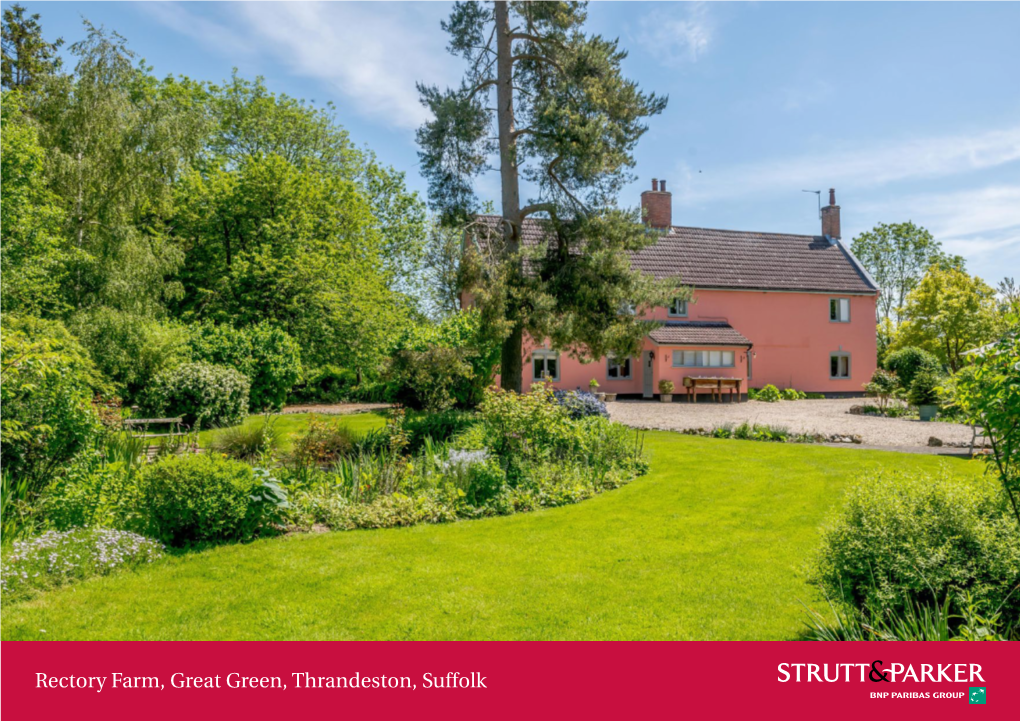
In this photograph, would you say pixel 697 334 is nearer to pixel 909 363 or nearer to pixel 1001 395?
pixel 909 363

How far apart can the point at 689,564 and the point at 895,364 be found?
21.8 metres

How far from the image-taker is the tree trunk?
44.7ft

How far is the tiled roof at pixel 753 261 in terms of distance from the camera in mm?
29906

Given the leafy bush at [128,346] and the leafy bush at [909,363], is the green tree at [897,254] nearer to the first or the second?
the leafy bush at [909,363]

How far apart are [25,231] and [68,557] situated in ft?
38.0

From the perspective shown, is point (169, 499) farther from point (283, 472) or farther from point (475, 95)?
point (475, 95)

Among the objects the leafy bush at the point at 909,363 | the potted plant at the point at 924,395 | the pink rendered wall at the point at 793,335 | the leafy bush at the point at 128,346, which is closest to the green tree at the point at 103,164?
the leafy bush at the point at 128,346

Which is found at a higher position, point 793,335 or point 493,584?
point 793,335

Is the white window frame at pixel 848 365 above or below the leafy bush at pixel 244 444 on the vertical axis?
above

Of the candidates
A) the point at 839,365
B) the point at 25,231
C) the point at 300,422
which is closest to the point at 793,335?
the point at 839,365

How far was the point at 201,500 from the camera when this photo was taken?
6.25 metres

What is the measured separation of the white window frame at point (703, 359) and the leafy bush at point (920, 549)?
78.2ft

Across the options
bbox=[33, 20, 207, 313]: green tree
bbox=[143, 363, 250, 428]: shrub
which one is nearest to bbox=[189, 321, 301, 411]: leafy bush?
bbox=[143, 363, 250, 428]: shrub

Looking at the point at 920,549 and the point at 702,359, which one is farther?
the point at 702,359
